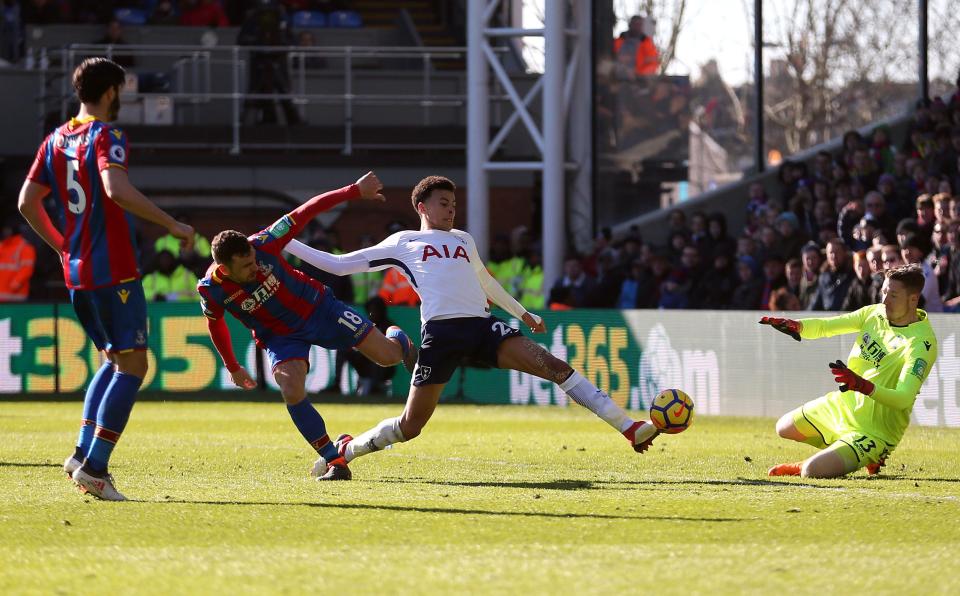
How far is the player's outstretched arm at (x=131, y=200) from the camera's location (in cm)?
822

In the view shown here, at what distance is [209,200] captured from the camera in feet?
88.7

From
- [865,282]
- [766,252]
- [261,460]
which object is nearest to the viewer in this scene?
[261,460]

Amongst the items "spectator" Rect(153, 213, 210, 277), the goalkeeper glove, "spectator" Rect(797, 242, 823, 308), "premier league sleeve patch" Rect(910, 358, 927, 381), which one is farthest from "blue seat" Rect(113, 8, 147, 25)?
"premier league sleeve patch" Rect(910, 358, 927, 381)

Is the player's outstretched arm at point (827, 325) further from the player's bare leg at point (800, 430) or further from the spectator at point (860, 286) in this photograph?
the spectator at point (860, 286)

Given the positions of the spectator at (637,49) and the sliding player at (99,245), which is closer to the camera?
the sliding player at (99,245)

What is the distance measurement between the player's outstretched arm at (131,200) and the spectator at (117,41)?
62.9 feet

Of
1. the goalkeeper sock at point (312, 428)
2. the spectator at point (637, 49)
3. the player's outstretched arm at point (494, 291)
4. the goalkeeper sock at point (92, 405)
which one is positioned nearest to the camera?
the goalkeeper sock at point (92, 405)

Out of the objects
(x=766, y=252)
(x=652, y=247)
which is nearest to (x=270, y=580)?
(x=766, y=252)

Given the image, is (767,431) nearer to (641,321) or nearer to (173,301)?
(641,321)

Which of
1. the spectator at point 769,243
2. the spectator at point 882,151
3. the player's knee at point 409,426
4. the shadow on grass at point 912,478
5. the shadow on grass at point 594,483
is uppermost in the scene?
the spectator at point 882,151

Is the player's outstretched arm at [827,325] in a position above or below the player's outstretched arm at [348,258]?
below

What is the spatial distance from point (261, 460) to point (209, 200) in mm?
15902

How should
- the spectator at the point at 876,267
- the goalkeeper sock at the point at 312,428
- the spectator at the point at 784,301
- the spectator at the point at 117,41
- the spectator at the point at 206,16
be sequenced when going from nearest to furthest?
the goalkeeper sock at the point at 312,428 → the spectator at the point at 876,267 → the spectator at the point at 784,301 → the spectator at the point at 117,41 → the spectator at the point at 206,16

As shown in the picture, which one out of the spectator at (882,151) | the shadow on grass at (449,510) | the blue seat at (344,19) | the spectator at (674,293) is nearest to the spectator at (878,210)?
the spectator at (882,151)
